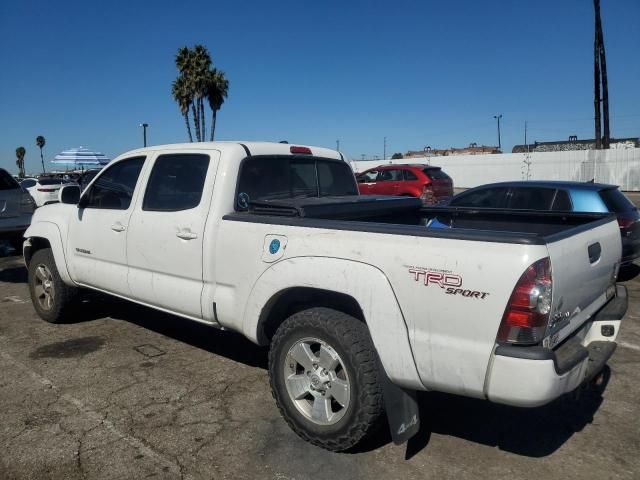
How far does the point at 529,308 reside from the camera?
2.41 metres

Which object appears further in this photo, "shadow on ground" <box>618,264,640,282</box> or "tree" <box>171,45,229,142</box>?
"tree" <box>171,45,229,142</box>

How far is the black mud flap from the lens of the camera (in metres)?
2.80

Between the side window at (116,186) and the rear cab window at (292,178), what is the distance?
113 centimetres

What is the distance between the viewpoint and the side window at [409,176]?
15852 millimetres

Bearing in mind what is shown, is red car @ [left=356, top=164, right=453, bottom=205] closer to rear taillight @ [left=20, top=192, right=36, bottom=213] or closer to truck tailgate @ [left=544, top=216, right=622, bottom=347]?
rear taillight @ [left=20, top=192, right=36, bottom=213]

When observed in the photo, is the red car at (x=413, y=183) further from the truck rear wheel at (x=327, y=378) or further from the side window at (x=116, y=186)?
the truck rear wheel at (x=327, y=378)

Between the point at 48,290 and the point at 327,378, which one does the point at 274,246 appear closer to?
the point at 327,378

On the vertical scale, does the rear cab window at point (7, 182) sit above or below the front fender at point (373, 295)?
above

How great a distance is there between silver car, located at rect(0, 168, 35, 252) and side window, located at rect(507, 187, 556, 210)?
7785 millimetres

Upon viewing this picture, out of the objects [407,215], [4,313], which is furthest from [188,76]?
[407,215]

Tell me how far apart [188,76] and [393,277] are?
36059mm

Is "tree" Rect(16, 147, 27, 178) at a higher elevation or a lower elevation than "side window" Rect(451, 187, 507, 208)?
higher

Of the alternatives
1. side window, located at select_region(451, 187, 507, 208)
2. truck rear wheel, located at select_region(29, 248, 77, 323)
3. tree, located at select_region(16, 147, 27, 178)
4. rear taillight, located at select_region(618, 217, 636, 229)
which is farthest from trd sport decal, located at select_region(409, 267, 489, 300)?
tree, located at select_region(16, 147, 27, 178)

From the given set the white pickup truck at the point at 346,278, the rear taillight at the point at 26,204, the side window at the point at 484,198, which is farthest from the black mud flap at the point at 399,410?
the rear taillight at the point at 26,204
